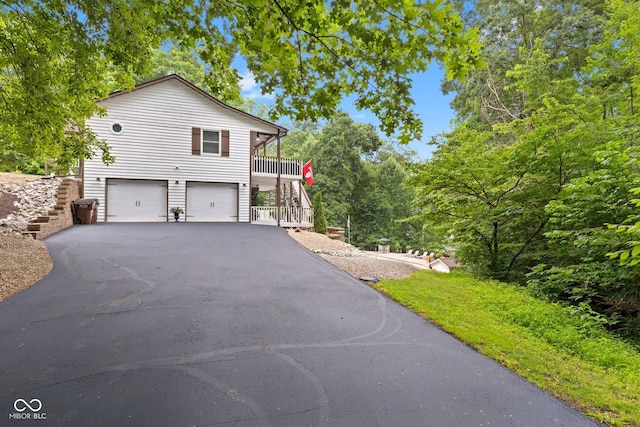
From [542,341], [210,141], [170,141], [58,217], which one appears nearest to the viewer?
[542,341]

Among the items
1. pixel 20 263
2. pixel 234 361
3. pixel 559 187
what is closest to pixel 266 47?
pixel 234 361

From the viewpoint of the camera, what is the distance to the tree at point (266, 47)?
262 cm

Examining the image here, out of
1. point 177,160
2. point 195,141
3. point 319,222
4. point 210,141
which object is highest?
point 210,141

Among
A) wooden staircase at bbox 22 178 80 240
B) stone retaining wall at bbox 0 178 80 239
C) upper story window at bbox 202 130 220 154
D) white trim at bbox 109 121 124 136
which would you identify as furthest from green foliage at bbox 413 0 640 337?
white trim at bbox 109 121 124 136

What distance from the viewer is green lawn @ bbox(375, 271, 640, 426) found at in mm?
2768

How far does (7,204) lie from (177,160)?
564cm

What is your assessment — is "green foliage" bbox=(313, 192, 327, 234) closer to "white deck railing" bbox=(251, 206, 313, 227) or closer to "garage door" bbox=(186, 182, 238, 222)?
"white deck railing" bbox=(251, 206, 313, 227)

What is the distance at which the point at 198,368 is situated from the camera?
2.76m

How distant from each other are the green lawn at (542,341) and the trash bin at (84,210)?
11141 mm

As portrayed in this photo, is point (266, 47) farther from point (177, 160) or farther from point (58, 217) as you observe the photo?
point (177, 160)

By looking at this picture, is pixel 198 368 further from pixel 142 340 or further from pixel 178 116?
pixel 178 116

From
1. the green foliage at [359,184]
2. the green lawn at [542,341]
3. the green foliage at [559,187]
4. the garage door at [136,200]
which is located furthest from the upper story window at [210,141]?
the green foliage at [359,184]

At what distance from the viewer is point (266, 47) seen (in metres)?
3.00

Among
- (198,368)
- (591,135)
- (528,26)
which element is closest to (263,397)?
(198,368)
